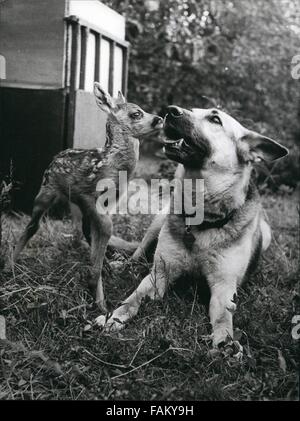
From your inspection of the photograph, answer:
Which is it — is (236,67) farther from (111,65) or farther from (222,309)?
(222,309)

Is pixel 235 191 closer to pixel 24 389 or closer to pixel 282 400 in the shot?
pixel 282 400

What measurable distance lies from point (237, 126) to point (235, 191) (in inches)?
15.7

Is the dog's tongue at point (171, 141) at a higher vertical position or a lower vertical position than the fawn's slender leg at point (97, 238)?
higher

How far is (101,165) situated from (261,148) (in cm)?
98

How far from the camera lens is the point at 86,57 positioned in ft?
11.3

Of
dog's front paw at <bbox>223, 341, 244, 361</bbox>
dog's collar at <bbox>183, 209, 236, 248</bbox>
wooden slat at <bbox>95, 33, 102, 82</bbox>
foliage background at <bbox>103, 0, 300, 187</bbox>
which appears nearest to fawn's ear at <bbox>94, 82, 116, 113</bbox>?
wooden slat at <bbox>95, 33, 102, 82</bbox>

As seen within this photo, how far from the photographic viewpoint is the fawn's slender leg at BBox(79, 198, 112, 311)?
116 inches

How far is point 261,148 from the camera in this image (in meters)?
3.19

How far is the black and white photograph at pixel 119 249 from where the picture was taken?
2428mm

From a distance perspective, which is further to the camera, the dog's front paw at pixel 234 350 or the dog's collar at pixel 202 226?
the dog's collar at pixel 202 226

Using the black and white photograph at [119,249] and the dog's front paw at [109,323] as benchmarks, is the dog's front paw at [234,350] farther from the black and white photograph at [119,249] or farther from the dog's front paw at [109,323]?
the dog's front paw at [109,323]

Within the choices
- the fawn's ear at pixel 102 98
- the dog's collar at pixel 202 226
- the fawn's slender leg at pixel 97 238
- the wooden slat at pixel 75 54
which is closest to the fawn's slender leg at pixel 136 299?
the fawn's slender leg at pixel 97 238

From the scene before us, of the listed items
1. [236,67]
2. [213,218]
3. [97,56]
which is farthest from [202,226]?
[236,67]

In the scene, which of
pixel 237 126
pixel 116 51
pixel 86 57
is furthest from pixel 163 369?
pixel 116 51
